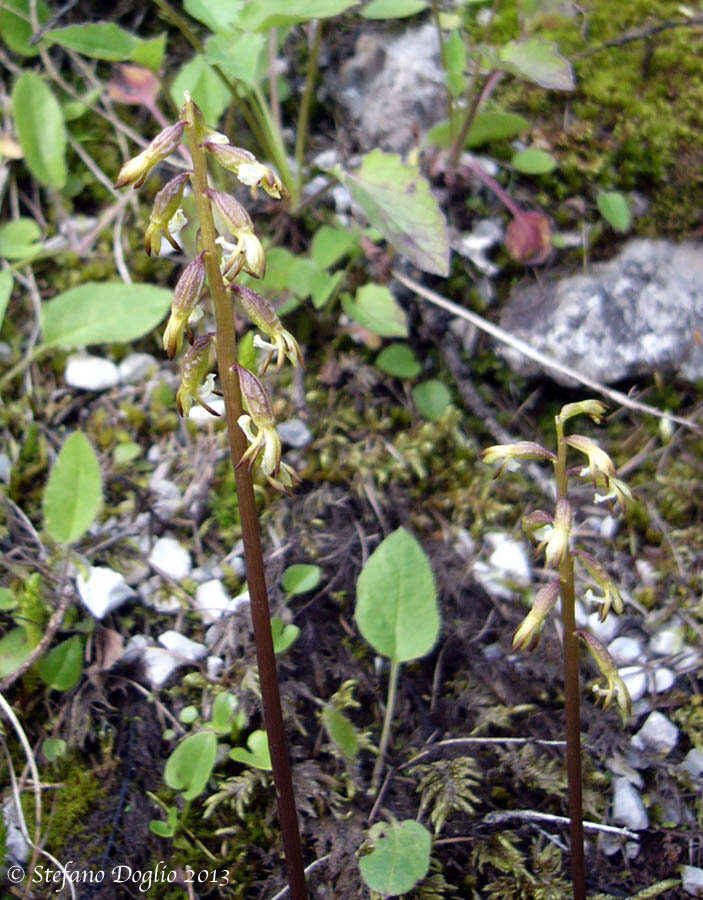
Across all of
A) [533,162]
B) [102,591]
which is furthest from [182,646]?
[533,162]

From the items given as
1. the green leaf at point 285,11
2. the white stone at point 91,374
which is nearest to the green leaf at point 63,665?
the white stone at point 91,374

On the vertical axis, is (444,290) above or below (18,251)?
below

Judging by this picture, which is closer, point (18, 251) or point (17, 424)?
point (17, 424)

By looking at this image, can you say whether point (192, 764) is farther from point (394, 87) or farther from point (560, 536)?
point (394, 87)

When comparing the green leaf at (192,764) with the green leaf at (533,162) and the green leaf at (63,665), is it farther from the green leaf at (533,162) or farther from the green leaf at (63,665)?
the green leaf at (533,162)

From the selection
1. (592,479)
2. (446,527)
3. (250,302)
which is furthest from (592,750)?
(250,302)

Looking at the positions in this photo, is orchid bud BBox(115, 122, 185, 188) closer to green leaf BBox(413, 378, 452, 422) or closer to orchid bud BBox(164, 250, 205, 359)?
orchid bud BBox(164, 250, 205, 359)

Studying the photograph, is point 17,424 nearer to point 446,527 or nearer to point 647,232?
point 446,527
